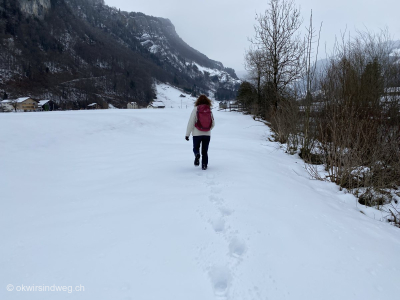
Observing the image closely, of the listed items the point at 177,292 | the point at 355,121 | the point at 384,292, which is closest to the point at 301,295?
the point at 384,292

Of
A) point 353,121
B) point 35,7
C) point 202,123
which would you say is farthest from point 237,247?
point 35,7

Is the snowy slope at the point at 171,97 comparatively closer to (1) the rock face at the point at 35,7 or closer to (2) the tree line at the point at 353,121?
(1) the rock face at the point at 35,7

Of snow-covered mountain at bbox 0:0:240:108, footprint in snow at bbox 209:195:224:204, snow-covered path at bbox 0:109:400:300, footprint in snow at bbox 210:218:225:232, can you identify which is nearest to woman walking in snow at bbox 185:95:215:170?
snow-covered path at bbox 0:109:400:300

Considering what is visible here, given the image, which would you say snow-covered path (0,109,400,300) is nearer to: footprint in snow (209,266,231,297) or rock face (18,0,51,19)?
footprint in snow (209,266,231,297)

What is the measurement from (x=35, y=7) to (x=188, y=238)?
164m

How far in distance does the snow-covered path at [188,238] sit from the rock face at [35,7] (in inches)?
6239

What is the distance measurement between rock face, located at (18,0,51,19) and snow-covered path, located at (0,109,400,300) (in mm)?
158471

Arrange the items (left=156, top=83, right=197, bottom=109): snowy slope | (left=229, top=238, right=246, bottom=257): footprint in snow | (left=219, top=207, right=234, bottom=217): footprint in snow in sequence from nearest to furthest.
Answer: (left=229, top=238, right=246, bottom=257): footprint in snow < (left=219, top=207, right=234, bottom=217): footprint in snow < (left=156, top=83, right=197, bottom=109): snowy slope

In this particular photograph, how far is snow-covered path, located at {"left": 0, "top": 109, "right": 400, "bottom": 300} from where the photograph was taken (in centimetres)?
169

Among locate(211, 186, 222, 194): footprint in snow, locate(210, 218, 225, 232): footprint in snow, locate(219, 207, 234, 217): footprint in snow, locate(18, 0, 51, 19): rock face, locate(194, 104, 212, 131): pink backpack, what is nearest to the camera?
locate(210, 218, 225, 232): footprint in snow

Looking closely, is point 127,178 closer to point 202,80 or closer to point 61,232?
point 61,232

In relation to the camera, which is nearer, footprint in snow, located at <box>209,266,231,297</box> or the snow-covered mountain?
footprint in snow, located at <box>209,266,231,297</box>

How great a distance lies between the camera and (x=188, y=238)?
2.17 m

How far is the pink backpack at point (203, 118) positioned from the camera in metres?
4.41
